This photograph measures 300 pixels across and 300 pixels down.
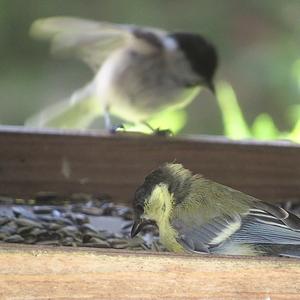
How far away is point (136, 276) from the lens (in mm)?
1329

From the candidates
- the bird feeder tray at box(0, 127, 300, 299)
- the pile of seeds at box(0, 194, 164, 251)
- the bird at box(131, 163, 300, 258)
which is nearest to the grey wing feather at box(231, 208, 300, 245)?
→ the bird at box(131, 163, 300, 258)

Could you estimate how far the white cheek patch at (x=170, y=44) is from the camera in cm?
324

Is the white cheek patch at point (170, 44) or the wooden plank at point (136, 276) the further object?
the white cheek patch at point (170, 44)

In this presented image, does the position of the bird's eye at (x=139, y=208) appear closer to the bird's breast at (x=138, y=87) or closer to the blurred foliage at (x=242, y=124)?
the blurred foliage at (x=242, y=124)

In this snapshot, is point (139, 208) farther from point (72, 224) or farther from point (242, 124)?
point (242, 124)

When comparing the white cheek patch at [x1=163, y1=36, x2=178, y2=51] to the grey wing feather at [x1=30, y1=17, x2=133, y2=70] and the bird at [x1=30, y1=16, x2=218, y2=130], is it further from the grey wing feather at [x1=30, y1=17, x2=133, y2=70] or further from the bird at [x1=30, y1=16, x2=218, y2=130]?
the grey wing feather at [x1=30, y1=17, x2=133, y2=70]

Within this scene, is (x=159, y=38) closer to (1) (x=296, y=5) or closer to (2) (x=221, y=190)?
(1) (x=296, y=5)

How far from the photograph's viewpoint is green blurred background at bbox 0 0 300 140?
13.6 ft

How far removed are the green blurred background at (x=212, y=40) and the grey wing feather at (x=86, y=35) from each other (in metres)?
0.82

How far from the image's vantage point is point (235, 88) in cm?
423

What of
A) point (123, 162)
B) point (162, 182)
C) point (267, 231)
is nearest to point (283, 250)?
point (267, 231)

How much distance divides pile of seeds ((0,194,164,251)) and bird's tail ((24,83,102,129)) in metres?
0.80

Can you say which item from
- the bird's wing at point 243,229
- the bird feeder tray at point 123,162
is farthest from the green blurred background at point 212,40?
the bird's wing at point 243,229

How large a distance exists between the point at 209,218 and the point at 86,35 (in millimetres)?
1449
